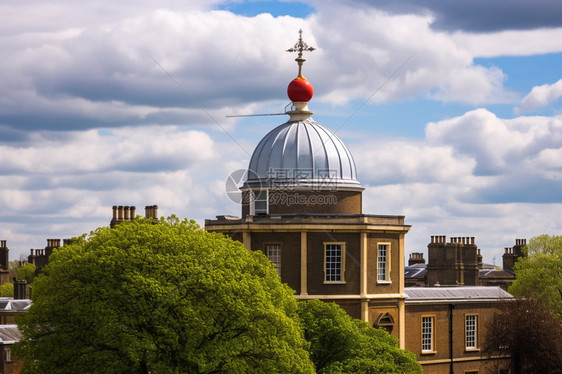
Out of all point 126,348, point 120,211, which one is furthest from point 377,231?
point 120,211

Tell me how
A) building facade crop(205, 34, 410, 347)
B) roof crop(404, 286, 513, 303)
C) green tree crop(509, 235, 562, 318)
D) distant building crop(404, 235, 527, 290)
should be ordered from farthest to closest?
distant building crop(404, 235, 527, 290) → green tree crop(509, 235, 562, 318) → roof crop(404, 286, 513, 303) → building facade crop(205, 34, 410, 347)

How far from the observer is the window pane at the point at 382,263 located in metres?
45.2

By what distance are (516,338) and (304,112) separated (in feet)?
60.3

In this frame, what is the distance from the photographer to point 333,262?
44.1 m

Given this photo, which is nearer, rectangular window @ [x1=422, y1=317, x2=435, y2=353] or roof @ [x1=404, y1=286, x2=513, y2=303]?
rectangular window @ [x1=422, y1=317, x2=435, y2=353]

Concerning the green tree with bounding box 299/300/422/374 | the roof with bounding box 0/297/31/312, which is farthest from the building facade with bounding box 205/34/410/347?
the roof with bounding box 0/297/31/312

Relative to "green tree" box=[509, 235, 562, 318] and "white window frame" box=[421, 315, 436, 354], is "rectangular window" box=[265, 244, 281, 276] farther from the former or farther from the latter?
"green tree" box=[509, 235, 562, 318]

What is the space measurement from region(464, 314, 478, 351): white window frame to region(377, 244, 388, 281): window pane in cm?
1054

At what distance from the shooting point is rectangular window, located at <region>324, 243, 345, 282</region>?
44.0 m

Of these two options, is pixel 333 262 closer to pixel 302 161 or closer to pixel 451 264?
pixel 302 161

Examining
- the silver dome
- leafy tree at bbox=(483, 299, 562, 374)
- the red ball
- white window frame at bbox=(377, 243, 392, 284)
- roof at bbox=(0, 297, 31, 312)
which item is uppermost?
the red ball

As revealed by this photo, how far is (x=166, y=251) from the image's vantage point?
34562mm

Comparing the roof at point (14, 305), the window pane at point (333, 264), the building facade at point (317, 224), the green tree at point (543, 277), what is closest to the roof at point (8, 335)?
the roof at point (14, 305)

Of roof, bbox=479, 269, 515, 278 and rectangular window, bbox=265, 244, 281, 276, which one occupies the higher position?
rectangular window, bbox=265, 244, 281, 276
